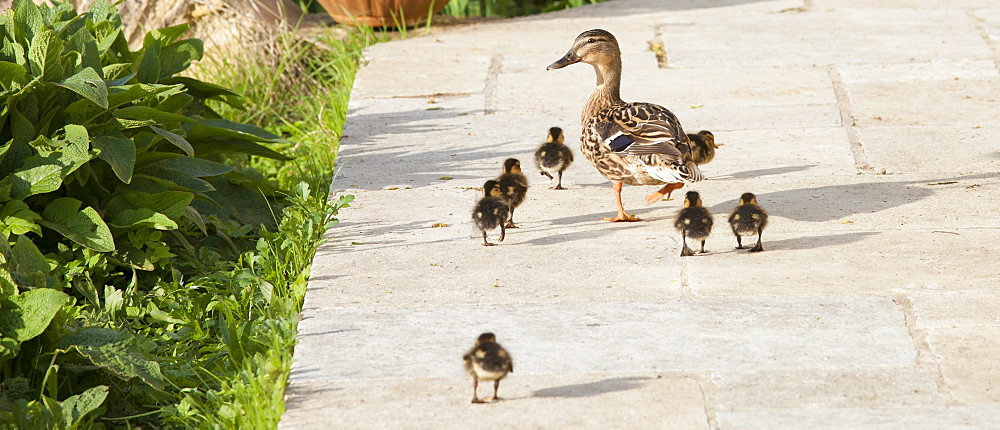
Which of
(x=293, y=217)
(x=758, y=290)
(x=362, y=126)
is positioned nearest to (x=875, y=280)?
(x=758, y=290)

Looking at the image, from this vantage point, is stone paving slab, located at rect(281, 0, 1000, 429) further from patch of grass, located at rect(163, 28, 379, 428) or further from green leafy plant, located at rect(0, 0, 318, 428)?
green leafy plant, located at rect(0, 0, 318, 428)

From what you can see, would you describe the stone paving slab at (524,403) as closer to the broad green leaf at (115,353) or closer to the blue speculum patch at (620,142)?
the broad green leaf at (115,353)

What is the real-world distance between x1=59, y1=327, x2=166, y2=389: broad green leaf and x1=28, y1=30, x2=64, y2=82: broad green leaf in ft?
4.55

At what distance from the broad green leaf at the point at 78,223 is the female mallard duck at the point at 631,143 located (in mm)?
2708

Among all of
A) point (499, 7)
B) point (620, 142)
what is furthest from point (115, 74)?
point (499, 7)

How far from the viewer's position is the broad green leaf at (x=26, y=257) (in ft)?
16.7

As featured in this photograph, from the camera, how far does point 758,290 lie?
5.24 metres

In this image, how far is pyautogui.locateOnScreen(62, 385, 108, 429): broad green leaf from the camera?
4461mm

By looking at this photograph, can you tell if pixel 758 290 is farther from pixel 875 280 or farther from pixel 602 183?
→ pixel 602 183

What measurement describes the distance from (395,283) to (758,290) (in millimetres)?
1748

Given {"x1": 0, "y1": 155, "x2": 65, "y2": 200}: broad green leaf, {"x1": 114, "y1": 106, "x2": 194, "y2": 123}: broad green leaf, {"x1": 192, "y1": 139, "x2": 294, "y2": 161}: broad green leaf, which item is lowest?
{"x1": 0, "y1": 155, "x2": 65, "y2": 200}: broad green leaf

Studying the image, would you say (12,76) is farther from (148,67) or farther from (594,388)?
(594,388)

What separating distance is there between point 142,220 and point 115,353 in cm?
115

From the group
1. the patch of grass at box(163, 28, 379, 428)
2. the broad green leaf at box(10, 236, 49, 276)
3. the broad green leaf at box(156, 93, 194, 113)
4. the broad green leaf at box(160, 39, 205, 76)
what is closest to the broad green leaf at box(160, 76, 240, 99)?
the broad green leaf at box(160, 39, 205, 76)
